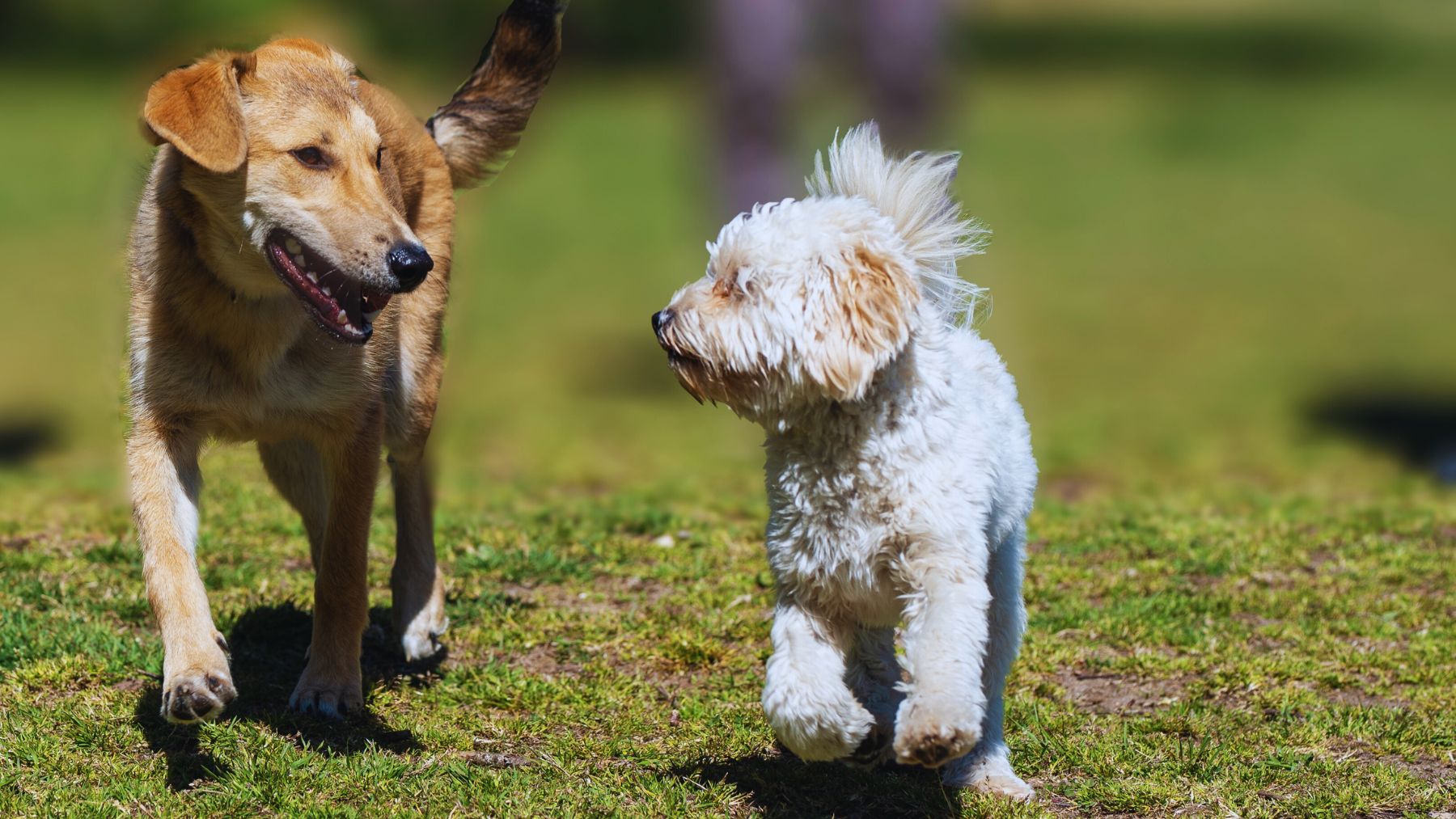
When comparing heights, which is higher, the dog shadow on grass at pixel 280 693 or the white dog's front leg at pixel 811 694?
the white dog's front leg at pixel 811 694

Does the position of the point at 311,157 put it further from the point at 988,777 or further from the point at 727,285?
the point at 988,777

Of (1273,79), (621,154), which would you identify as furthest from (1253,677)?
(1273,79)

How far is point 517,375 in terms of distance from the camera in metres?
16.9

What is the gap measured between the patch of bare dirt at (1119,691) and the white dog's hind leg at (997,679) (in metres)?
0.86

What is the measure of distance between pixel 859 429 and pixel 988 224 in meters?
0.94

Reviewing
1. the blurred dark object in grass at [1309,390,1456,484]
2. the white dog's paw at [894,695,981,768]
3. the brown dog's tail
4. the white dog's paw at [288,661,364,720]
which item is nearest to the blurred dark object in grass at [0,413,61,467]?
the brown dog's tail

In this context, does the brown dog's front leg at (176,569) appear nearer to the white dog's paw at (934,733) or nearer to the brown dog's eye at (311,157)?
the brown dog's eye at (311,157)

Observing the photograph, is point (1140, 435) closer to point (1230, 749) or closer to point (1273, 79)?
point (1230, 749)

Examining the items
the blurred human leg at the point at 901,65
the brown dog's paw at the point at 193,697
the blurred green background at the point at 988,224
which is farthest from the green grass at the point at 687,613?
the blurred human leg at the point at 901,65

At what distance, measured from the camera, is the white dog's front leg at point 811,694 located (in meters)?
4.19

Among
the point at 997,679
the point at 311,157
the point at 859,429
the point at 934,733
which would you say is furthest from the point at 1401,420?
the point at 311,157

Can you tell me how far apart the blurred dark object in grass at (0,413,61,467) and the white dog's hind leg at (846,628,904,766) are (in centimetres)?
864

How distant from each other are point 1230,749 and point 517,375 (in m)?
12.5

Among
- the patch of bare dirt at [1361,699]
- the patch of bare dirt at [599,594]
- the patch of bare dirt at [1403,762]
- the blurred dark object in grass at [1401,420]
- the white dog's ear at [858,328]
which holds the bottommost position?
the blurred dark object in grass at [1401,420]
